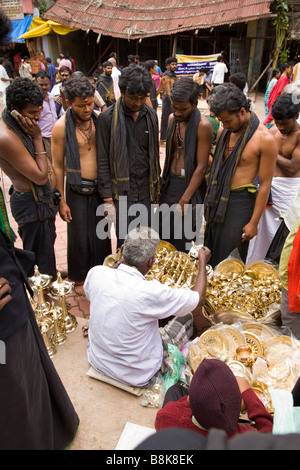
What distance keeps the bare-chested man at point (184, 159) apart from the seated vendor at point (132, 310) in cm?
148

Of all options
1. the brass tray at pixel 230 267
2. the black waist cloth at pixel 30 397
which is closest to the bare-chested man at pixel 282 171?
the brass tray at pixel 230 267

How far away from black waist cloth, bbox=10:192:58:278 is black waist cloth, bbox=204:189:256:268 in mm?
1689

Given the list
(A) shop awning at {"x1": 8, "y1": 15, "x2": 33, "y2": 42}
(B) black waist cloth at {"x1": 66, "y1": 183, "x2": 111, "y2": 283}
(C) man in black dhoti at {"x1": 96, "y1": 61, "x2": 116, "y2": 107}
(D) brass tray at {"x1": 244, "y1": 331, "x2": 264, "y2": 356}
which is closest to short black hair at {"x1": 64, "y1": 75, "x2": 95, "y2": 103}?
(B) black waist cloth at {"x1": 66, "y1": 183, "x2": 111, "y2": 283}

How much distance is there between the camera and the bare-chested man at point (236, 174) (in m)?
3.14

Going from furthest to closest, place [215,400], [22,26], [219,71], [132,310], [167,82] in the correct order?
1. [22,26]
2. [219,71]
3. [167,82]
4. [132,310]
5. [215,400]

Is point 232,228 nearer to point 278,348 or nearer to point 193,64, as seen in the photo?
point 278,348

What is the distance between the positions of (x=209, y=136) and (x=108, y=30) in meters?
15.3

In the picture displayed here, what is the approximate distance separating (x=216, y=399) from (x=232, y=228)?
232cm

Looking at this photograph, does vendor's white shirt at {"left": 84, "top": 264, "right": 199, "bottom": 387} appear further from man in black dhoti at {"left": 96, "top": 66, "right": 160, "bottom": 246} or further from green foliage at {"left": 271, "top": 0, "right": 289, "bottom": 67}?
green foliage at {"left": 271, "top": 0, "right": 289, "bottom": 67}

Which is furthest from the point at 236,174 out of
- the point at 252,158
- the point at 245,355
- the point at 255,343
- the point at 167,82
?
the point at 167,82

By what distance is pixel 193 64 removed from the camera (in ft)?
46.8

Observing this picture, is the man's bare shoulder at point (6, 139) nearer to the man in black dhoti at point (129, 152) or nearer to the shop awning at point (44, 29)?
the man in black dhoti at point (129, 152)

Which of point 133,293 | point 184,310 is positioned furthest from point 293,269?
point 133,293

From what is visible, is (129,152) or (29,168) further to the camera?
(129,152)
